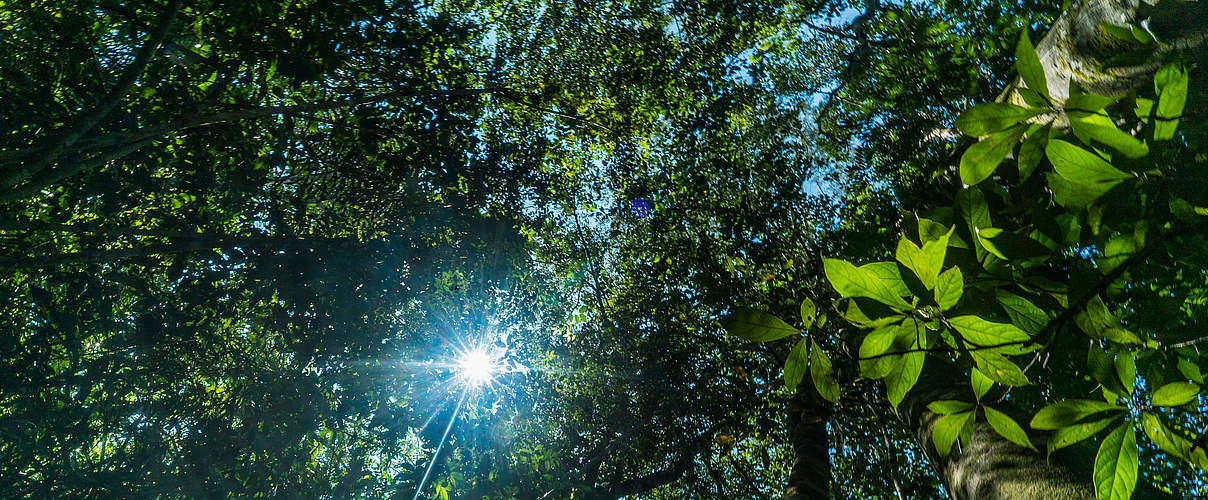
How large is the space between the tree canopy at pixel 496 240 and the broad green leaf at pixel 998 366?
1.70 feet

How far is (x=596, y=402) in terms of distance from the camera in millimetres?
6383

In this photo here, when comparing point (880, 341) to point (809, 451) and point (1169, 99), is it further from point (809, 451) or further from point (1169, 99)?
point (809, 451)

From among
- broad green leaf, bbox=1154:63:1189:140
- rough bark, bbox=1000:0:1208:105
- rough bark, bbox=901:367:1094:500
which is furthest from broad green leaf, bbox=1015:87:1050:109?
rough bark, bbox=901:367:1094:500

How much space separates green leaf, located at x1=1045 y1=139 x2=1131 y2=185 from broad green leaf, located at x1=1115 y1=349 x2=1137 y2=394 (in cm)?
38

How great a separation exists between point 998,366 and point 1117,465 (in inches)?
8.0

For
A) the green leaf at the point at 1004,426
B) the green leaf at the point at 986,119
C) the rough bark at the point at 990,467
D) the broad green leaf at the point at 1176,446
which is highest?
the green leaf at the point at 986,119

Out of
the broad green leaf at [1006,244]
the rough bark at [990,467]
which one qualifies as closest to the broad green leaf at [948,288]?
the broad green leaf at [1006,244]

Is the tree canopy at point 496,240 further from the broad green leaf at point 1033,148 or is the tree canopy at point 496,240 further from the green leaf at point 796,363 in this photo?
the green leaf at point 796,363

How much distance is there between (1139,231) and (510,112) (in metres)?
5.93

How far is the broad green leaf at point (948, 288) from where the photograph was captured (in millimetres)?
585

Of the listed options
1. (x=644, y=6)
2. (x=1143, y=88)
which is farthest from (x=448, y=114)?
(x=1143, y=88)

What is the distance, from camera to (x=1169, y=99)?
0.63 metres

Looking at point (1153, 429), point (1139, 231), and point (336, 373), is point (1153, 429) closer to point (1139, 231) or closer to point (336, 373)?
point (1139, 231)

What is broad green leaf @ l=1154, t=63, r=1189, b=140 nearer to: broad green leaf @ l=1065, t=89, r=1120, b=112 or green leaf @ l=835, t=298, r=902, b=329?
broad green leaf @ l=1065, t=89, r=1120, b=112
